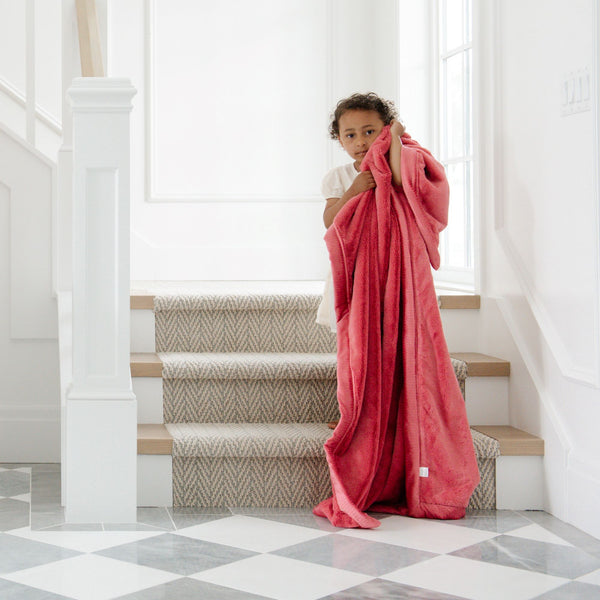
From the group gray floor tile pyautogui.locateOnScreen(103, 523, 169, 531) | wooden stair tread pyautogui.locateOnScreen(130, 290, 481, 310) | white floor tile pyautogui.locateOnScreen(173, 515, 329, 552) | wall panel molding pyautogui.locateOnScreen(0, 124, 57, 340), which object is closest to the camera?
white floor tile pyautogui.locateOnScreen(173, 515, 329, 552)

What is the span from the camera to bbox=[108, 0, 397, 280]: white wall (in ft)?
13.8

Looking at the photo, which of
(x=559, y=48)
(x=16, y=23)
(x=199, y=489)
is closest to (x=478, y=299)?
(x=559, y=48)

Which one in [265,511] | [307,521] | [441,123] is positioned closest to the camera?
[307,521]

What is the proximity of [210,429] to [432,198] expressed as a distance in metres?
0.85

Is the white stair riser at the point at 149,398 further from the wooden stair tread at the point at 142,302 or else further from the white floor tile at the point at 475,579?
the white floor tile at the point at 475,579

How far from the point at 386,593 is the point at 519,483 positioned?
82 cm

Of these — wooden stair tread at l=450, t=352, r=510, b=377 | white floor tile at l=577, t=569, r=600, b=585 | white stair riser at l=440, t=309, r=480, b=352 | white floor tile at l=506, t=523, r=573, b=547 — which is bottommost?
white floor tile at l=506, t=523, r=573, b=547

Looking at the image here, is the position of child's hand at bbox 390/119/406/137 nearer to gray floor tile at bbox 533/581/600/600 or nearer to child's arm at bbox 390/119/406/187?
child's arm at bbox 390/119/406/187

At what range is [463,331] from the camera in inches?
117

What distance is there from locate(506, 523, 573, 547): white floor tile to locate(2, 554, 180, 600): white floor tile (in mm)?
834

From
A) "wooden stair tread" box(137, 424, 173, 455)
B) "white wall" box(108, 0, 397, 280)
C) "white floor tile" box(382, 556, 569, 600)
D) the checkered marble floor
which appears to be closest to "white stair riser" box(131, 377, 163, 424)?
"wooden stair tread" box(137, 424, 173, 455)

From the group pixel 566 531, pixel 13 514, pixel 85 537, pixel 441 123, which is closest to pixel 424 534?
pixel 566 531

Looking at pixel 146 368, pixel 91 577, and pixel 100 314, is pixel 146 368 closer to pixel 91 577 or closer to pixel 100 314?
pixel 100 314

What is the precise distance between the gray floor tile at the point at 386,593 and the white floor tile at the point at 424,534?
260 millimetres
